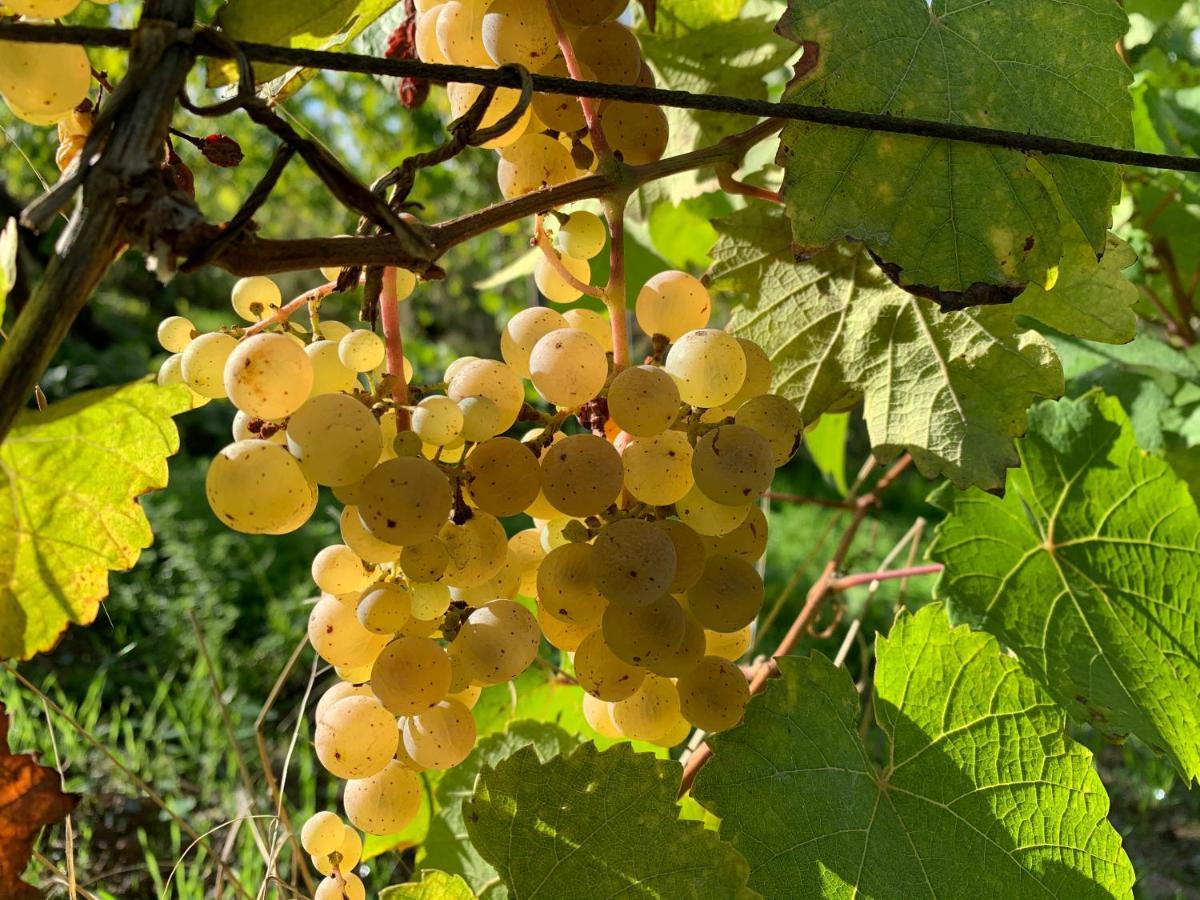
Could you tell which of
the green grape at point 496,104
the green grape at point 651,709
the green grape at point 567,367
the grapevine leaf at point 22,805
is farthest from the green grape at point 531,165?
the grapevine leaf at point 22,805

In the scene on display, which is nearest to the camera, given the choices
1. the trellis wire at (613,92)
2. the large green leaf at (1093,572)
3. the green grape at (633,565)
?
the trellis wire at (613,92)

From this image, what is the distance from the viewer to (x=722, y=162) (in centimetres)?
73

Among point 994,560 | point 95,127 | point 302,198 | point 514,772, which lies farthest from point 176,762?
point 302,198

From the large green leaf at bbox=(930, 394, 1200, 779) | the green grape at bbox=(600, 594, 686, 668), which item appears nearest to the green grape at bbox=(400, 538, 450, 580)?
the green grape at bbox=(600, 594, 686, 668)

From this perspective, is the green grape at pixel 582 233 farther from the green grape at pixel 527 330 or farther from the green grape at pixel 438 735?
the green grape at pixel 438 735

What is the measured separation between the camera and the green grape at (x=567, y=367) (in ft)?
2.07

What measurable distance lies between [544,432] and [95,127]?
11.5 inches

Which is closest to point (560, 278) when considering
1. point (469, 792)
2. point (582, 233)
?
point (582, 233)

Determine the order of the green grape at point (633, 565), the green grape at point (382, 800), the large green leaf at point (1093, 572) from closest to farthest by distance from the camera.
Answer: the green grape at point (633, 565) < the green grape at point (382, 800) < the large green leaf at point (1093, 572)

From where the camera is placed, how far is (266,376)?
56cm

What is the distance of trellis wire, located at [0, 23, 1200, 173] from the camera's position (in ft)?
1.51

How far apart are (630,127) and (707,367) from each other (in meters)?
0.19

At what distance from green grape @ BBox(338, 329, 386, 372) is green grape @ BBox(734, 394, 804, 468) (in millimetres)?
221

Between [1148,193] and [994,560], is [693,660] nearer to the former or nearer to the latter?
[994,560]
